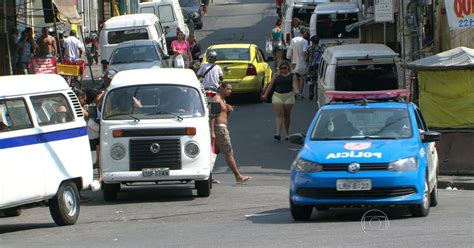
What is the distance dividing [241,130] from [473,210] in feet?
39.6

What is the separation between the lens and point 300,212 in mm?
14062

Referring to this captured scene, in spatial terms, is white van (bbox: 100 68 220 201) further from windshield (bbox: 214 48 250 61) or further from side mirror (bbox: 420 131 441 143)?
windshield (bbox: 214 48 250 61)

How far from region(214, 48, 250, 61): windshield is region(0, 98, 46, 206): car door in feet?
53.6

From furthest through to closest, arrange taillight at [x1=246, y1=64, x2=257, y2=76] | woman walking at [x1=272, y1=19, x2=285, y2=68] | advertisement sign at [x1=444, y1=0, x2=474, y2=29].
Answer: woman walking at [x1=272, y1=19, x2=285, y2=68] < taillight at [x1=246, y1=64, x2=257, y2=76] < advertisement sign at [x1=444, y1=0, x2=474, y2=29]

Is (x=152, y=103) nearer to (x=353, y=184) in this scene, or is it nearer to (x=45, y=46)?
(x=353, y=184)

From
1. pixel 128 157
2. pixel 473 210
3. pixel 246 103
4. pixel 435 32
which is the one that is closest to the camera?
pixel 473 210

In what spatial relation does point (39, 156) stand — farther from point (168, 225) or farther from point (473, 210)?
point (473, 210)

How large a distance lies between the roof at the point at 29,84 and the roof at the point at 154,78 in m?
2.53

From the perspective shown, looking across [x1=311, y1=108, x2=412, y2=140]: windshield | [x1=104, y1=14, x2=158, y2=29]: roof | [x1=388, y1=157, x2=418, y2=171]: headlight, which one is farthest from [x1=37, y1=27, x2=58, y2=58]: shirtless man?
[x1=388, y1=157, x2=418, y2=171]: headlight

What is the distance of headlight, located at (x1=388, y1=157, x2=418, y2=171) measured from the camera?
1356 cm

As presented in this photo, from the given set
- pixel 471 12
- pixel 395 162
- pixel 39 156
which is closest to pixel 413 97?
pixel 471 12

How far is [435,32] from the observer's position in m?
28.0

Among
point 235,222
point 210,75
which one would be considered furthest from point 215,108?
point 210,75

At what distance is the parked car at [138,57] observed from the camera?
3228 centimetres
